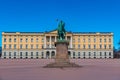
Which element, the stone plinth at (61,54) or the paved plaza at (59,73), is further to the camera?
the stone plinth at (61,54)

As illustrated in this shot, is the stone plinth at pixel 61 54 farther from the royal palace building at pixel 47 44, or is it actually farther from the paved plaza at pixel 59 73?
the royal palace building at pixel 47 44

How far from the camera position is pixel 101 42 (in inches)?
4993

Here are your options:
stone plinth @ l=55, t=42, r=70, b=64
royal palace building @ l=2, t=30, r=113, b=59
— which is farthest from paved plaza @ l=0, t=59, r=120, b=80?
royal palace building @ l=2, t=30, r=113, b=59

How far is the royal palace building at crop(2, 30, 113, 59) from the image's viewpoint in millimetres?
125625

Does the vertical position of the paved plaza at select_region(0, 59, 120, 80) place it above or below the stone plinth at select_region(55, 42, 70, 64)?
below

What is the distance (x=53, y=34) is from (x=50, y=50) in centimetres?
757

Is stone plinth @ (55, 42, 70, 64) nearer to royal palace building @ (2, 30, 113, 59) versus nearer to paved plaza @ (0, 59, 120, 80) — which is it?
paved plaza @ (0, 59, 120, 80)

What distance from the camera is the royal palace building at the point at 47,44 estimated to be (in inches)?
4946

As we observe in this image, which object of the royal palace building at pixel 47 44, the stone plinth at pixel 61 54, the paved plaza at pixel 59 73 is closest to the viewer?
the paved plaza at pixel 59 73

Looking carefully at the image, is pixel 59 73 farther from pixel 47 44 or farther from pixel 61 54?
pixel 47 44

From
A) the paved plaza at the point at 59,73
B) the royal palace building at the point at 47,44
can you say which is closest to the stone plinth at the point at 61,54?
the paved plaza at the point at 59,73

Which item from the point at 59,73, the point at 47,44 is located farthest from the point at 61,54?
the point at 47,44

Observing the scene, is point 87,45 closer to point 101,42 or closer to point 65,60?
point 101,42

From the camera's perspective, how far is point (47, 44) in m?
126
